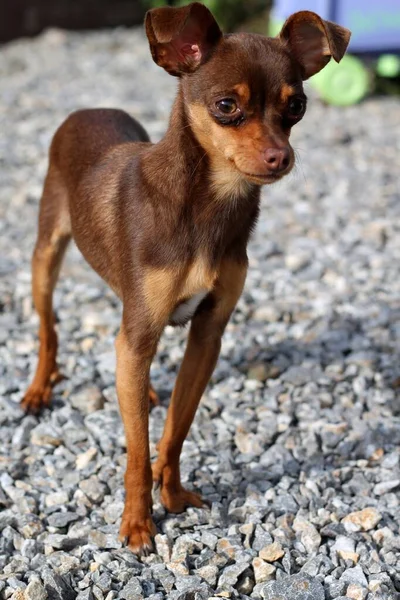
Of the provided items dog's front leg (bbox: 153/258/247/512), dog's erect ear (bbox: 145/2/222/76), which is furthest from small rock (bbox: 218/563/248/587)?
dog's erect ear (bbox: 145/2/222/76)

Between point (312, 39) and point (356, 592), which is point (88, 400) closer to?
point (356, 592)

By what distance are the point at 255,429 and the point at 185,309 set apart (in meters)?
1.24

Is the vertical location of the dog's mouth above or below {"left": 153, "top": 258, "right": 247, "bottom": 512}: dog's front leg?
above

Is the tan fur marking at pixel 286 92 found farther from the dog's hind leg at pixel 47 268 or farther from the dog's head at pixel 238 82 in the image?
the dog's hind leg at pixel 47 268

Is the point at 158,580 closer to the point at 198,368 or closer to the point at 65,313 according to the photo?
the point at 198,368

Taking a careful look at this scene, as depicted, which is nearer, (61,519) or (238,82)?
(238,82)

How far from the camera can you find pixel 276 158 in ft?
10.2

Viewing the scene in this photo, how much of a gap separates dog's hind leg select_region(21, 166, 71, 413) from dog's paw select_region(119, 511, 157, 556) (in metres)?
1.14

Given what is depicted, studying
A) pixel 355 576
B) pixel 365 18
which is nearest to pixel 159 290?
pixel 355 576

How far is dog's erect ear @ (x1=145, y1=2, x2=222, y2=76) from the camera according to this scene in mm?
3197

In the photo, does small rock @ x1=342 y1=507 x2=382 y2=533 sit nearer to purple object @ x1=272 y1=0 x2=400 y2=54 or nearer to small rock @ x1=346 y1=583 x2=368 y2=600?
small rock @ x1=346 y1=583 x2=368 y2=600

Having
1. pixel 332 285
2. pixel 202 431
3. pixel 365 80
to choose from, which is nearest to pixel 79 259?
pixel 332 285

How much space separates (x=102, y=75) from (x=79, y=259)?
5.19 meters

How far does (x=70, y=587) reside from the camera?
11.3ft
